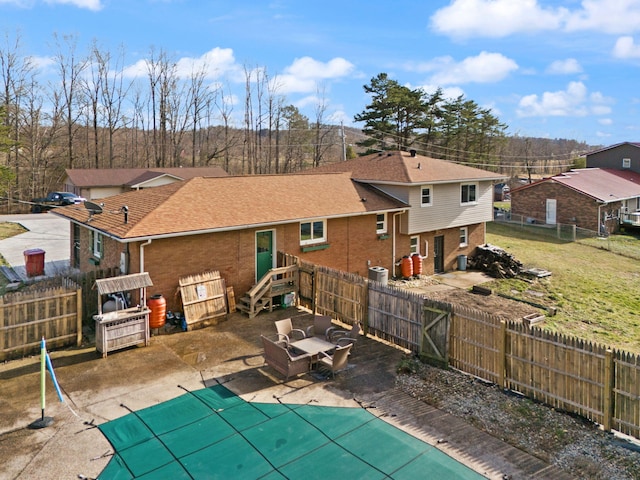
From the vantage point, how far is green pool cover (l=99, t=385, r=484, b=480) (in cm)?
707

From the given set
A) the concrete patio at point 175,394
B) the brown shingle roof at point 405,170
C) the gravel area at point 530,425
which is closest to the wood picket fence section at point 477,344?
the gravel area at point 530,425

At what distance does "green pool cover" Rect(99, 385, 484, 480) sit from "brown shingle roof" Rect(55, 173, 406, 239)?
250 inches

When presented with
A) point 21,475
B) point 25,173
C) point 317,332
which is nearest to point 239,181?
point 317,332

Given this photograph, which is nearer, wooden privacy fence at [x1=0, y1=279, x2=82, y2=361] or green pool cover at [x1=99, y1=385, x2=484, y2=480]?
green pool cover at [x1=99, y1=385, x2=484, y2=480]

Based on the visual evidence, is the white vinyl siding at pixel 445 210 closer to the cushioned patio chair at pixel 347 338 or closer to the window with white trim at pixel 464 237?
the window with white trim at pixel 464 237

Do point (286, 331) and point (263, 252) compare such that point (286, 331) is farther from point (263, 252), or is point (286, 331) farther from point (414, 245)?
point (414, 245)

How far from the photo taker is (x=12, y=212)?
42.6 meters

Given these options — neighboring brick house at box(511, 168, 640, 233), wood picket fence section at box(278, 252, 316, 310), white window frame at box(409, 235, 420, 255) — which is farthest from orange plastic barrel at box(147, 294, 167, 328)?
neighboring brick house at box(511, 168, 640, 233)

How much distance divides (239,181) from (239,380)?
1098 centimetres

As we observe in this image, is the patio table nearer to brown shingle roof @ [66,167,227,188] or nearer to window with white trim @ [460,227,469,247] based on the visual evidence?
window with white trim @ [460,227,469,247]

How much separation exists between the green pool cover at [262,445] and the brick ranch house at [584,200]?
36003 mm

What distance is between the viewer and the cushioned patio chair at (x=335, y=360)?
10.3 meters

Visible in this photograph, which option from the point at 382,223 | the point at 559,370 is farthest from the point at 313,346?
the point at 382,223

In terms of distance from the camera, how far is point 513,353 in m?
9.67
